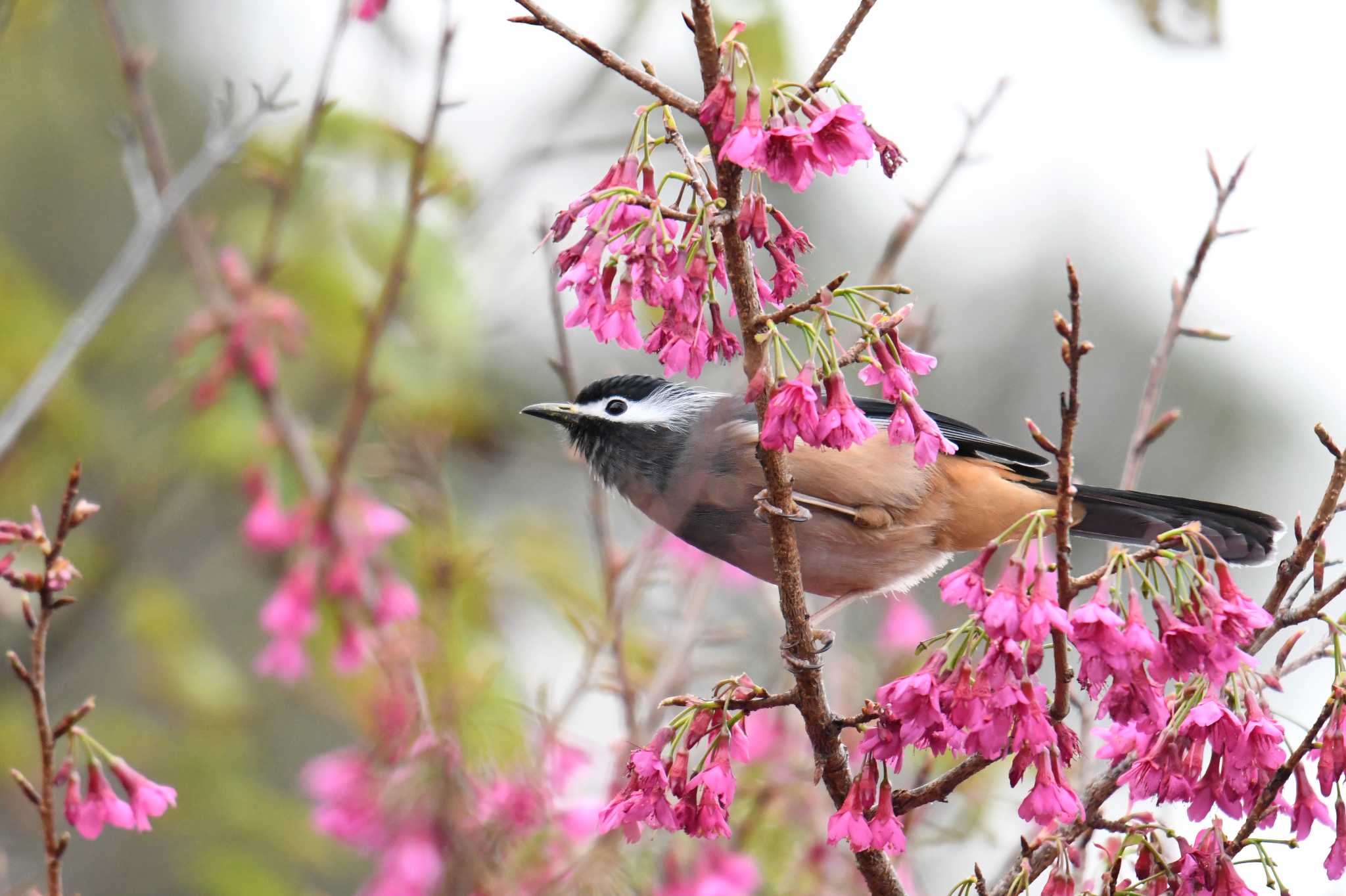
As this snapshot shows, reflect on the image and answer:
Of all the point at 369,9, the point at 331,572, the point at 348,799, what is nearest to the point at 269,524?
the point at 331,572

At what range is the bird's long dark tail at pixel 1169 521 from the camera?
3.18 m

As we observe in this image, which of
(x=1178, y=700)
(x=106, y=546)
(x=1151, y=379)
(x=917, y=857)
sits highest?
(x=106, y=546)

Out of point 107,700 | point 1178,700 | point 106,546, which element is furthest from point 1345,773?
point 107,700

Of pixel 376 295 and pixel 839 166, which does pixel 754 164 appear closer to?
pixel 839 166

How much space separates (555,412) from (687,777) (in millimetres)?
1744

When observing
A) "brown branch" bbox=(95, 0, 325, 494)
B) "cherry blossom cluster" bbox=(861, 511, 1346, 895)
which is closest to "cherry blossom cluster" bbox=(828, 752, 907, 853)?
"cherry blossom cluster" bbox=(861, 511, 1346, 895)

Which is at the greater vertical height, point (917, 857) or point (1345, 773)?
point (1345, 773)

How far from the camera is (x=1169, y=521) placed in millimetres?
3832

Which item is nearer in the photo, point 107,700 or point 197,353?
point 197,353

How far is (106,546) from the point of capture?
15.1 feet

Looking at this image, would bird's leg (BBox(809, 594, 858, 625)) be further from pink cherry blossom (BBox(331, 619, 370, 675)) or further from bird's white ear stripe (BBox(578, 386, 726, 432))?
pink cherry blossom (BBox(331, 619, 370, 675))

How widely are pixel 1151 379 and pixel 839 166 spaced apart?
5.33 ft

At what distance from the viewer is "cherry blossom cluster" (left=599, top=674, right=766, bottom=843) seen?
7.30ft

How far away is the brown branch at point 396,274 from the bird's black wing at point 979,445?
1.37m
